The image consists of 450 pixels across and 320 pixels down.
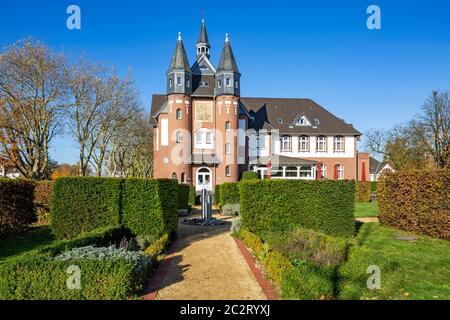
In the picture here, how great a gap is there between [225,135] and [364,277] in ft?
105

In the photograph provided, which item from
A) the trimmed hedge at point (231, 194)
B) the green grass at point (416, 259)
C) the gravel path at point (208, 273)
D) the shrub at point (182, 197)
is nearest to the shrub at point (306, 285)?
the gravel path at point (208, 273)

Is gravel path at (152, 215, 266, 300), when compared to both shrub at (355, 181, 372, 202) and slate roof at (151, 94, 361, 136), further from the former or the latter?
slate roof at (151, 94, 361, 136)

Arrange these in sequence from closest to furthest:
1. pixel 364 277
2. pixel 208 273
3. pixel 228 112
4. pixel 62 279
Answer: pixel 62 279, pixel 364 277, pixel 208 273, pixel 228 112

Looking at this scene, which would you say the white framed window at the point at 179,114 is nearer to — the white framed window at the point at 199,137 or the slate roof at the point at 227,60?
the white framed window at the point at 199,137

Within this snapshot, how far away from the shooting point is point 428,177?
1428 cm


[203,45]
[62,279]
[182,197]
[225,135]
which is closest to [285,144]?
[225,135]

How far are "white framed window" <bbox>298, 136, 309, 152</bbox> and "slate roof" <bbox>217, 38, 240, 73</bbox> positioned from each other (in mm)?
11989

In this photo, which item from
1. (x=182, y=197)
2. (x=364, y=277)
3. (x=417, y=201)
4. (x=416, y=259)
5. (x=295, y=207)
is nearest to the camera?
(x=364, y=277)

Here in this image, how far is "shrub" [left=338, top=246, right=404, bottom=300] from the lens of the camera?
6344 millimetres

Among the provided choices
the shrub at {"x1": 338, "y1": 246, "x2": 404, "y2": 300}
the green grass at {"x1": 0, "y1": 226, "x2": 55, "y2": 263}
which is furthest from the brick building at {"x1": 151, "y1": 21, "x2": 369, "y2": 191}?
the shrub at {"x1": 338, "y1": 246, "x2": 404, "y2": 300}

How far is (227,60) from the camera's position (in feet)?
127

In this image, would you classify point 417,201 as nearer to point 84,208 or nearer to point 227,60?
point 84,208

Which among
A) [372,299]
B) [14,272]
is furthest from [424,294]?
[14,272]

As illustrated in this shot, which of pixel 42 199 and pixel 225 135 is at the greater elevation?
pixel 225 135
